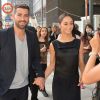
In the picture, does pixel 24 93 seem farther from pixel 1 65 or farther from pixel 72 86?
pixel 72 86

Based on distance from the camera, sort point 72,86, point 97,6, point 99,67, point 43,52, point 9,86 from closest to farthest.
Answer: point 99,67 → point 9,86 → point 72,86 → point 43,52 → point 97,6

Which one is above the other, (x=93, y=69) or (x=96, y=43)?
(x=96, y=43)

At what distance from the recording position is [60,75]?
14.3ft

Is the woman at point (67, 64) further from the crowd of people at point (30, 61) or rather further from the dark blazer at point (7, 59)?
the dark blazer at point (7, 59)

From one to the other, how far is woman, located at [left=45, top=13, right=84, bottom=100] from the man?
49cm

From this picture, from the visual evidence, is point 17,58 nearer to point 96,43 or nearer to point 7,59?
point 7,59

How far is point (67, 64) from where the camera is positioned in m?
4.34

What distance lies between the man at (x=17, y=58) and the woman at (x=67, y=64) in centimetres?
49

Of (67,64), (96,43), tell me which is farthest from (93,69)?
(67,64)

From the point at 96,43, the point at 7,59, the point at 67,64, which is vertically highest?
the point at 96,43

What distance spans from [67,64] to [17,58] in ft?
2.74

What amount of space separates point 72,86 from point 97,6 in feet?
95.7

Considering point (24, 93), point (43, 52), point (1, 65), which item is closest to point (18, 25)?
point (1, 65)

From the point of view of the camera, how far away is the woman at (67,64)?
433cm
